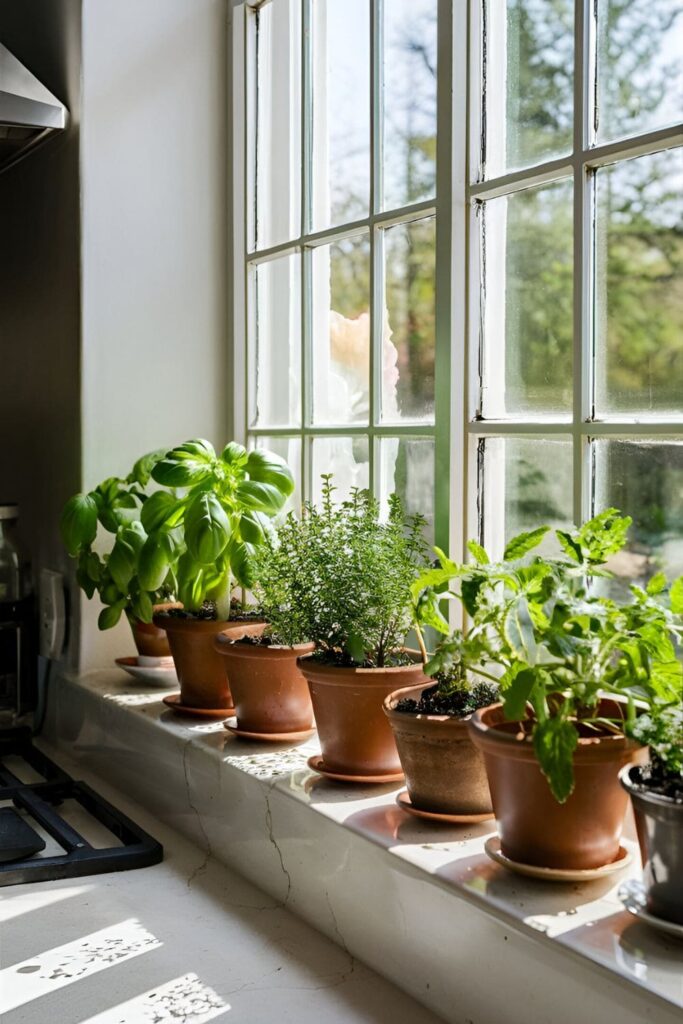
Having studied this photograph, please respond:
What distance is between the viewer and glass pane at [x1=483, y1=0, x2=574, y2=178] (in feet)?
4.02

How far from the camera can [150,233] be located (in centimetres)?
185

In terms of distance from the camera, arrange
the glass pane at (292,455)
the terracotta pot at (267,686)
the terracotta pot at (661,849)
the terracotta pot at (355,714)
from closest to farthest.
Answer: the terracotta pot at (661,849)
the terracotta pot at (355,714)
the terracotta pot at (267,686)
the glass pane at (292,455)

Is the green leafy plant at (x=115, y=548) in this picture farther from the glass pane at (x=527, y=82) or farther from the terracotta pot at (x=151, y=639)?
the glass pane at (x=527, y=82)

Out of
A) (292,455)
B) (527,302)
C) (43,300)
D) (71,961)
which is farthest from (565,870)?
(43,300)

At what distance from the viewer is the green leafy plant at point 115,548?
1.67m

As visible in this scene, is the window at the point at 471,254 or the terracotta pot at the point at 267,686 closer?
the window at the point at 471,254

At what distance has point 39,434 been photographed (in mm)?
1977

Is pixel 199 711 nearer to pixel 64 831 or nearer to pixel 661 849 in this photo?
pixel 64 831

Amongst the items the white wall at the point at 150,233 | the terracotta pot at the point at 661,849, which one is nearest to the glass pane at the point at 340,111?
the white wall at the point at 150,233

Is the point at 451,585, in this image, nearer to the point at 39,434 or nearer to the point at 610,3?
the point at 610,3

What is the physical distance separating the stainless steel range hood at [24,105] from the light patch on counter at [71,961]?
4.05 feet

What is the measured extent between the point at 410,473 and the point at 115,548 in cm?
51

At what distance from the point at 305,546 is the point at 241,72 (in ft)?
3.23

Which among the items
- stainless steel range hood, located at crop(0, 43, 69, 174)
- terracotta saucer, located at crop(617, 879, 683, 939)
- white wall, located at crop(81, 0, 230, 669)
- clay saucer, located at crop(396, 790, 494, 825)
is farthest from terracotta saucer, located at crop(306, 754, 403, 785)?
stainless steel range hood, located at crop(0, 43, 69, 174)
